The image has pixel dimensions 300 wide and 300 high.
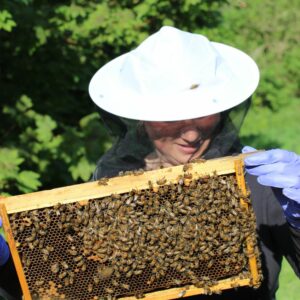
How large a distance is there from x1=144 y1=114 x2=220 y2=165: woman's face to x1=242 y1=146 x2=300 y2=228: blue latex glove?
44cm

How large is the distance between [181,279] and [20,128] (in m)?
5.08

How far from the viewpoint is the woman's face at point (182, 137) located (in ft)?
11.9

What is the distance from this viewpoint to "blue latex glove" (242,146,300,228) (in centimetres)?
315

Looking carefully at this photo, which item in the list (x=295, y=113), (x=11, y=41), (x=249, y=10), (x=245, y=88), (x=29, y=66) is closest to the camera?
(x=245, y=88)

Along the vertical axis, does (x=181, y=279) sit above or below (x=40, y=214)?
below

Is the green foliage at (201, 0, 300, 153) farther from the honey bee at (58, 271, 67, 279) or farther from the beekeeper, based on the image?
the honey bee at (58, 271, 67, 279)

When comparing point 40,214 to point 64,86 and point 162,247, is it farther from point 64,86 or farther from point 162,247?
point 64,86

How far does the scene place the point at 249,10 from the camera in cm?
1545

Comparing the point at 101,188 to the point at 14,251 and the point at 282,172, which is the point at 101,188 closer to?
the point at 14,251

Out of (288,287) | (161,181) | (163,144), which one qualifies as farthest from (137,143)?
(288,287)

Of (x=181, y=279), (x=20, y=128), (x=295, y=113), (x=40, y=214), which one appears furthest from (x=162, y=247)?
(x=295, y=113)

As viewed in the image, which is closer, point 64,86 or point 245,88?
point 245,88

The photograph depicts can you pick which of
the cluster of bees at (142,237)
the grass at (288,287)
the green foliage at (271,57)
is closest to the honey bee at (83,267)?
the cluster of bees at (142,237)

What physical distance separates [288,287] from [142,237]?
4408mm
